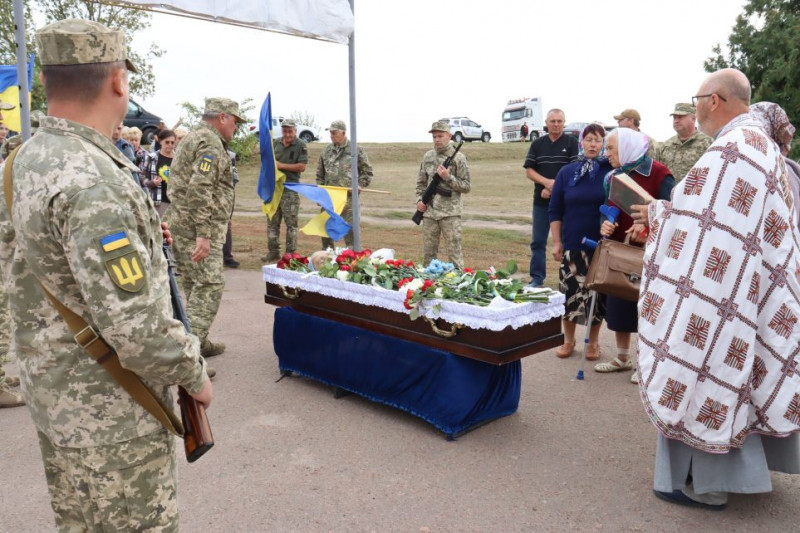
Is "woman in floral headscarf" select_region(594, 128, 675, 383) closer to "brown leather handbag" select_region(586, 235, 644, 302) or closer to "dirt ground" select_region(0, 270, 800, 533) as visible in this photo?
"brown leather handbag" select_region(586, 235, 644, 302)

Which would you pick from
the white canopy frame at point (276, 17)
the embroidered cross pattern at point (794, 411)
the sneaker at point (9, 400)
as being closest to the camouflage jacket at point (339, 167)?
the white canopy frame at point (276, 17)

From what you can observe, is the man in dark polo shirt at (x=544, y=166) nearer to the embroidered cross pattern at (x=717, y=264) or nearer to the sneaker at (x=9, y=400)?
the embroidered cross pattern at (x=717, y=264)

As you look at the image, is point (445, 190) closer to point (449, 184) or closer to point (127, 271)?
point (449, 184)

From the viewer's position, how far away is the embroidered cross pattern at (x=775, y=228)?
3160 millimetres

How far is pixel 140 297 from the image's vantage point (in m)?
1.81

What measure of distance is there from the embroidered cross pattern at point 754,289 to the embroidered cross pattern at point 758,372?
314mm

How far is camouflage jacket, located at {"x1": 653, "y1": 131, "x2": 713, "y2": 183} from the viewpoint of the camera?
7.54 metres

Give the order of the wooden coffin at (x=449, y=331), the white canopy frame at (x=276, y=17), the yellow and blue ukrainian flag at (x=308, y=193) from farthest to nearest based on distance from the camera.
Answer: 1. the yellow and blue ukrainian flag at (x=308, y=193)
2. the white canopy frame at (x=276, y=17)
3. the wooden coffin at (x=449, y=331)

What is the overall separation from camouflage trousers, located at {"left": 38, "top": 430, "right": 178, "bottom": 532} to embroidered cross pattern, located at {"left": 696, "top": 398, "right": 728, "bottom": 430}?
2484 millimetres

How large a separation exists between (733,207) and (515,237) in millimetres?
10026

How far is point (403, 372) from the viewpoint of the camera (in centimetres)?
443

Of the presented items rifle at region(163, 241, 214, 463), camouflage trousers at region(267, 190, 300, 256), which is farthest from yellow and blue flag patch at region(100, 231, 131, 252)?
camouflage trousers at region(267, 190, 300, 256)

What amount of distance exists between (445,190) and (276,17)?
3.16 meters

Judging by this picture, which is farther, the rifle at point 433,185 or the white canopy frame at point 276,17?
the rifle at point 433,185
